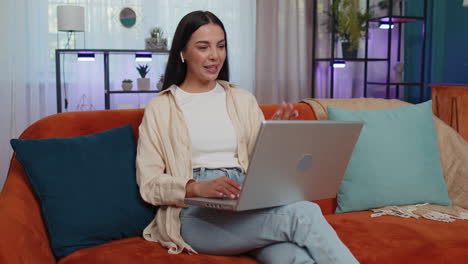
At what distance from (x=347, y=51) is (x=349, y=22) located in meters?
0.27

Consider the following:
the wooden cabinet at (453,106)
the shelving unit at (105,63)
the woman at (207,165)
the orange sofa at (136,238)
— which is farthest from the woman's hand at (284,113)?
the shelving unit at (105,63)

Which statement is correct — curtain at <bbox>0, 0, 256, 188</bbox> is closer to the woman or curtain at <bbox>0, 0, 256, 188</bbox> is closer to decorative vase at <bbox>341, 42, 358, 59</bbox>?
decorative vase at <bbox>341, 42, 358, 59</bbox>

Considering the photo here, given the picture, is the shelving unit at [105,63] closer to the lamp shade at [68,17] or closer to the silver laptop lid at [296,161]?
the lamp shade at [68,17]

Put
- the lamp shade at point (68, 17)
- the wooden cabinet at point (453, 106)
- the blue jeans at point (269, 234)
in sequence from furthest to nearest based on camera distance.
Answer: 1. the lamp shade at point (68, 17)
2. the wooden cabinet at point (453, 106)
3. the blue jeans at point (269, 234)

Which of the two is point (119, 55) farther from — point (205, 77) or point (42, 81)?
point (205, 77)

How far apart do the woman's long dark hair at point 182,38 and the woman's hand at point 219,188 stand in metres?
0.55

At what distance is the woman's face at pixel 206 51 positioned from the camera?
1.93 meters

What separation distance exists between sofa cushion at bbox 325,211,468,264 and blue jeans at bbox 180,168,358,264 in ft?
1.10

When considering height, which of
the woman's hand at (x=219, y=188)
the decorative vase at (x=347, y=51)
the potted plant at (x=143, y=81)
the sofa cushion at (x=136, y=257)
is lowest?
the sofa cushion at (x=136, y=257)

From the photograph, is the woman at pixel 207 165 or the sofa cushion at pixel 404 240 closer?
the woman at pixel 207 165

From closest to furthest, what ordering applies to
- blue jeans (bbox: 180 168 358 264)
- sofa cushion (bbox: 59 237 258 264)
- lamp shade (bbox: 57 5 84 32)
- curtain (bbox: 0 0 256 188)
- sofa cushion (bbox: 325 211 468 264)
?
blue jeans (bbox: 180 168 358 264) → sofa cushion (bbox: 59 237 258 264) → sofa cushion (bbox: 325 211 468 264) → lamp shade (bbox: 57 5 84 32) → curtain (bbox: 0 0 256 188)

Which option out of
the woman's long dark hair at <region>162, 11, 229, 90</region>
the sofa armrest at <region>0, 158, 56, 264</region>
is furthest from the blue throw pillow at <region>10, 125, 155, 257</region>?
the woman's long dark hair at <region>162, 11, 229, 90</region>

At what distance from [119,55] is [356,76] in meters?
2.46

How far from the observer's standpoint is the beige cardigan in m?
1.69
